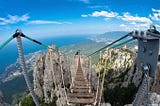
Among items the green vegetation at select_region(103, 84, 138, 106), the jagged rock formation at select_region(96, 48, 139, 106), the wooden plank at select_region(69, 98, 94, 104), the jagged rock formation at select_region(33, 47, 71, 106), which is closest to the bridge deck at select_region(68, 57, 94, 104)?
the wooden plank at select_region(69, 98, 94, 104)

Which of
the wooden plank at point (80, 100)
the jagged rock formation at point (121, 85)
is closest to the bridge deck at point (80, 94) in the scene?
the wooden plank at point (80, 100)

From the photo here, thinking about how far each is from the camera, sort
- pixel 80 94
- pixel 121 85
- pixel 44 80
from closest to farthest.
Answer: pixel 80 94 → pixel 44 80 → pixel 121 85

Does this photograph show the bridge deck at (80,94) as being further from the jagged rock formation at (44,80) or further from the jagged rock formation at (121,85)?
the jagged rock formation at (44,80)

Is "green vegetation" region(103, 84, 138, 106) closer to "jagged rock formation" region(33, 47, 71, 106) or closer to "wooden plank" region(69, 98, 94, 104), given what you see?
"jagged rock formation" region(33, 47, 71, 106)

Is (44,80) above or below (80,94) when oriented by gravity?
below

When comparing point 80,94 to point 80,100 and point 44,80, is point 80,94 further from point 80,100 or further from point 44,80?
point 44,80

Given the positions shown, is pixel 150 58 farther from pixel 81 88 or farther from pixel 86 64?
pixel 86 64

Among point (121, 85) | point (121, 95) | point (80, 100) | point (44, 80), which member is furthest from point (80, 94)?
point (121, 85)

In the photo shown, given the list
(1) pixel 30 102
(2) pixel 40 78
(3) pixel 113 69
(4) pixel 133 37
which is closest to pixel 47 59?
(2) pixel 40 78
